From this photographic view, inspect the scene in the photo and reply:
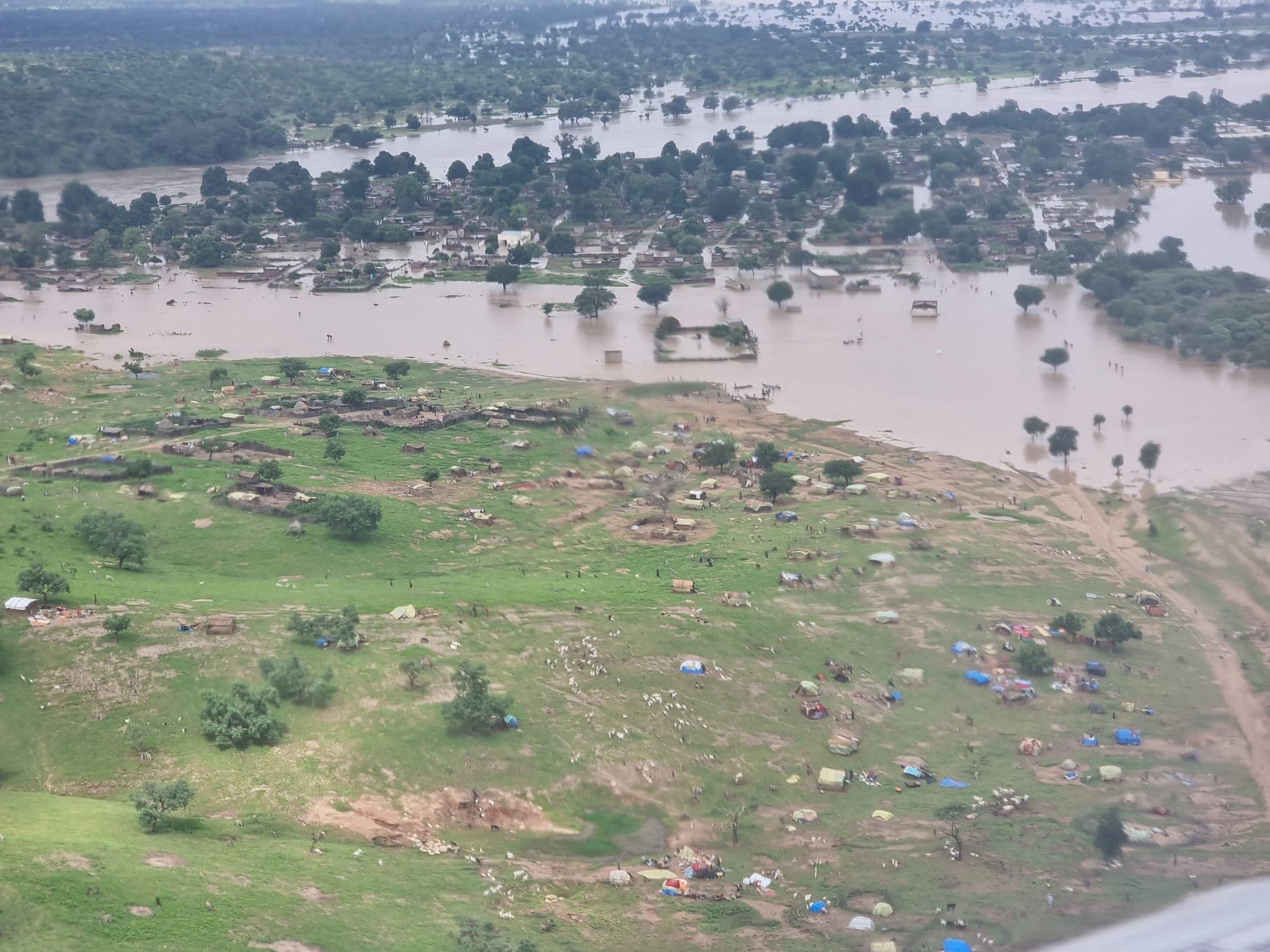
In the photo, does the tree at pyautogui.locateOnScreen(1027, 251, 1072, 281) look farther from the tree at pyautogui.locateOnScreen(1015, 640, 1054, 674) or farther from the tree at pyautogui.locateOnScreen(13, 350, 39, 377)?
the tree at pyautogui.locateOnScreen(13, 350, 39, 377)

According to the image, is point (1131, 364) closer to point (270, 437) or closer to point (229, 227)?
point (270, 437)

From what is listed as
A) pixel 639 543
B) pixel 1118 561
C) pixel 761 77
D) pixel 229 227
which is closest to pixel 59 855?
pixel 639 543

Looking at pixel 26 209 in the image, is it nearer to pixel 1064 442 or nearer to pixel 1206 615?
pixel 1064 442

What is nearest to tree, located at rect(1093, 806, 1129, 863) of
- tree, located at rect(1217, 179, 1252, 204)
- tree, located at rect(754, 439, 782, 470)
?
tree, located at rect(754, 439, 782, 470)

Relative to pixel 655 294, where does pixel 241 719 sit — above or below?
below

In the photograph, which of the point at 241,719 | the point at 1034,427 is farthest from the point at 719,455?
the point at 241,719

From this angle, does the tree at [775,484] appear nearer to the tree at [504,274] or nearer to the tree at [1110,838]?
the tree at [1110,838]

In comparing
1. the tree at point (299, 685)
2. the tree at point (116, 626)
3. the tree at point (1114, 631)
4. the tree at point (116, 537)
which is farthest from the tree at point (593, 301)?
the tree at point (299, 685)
